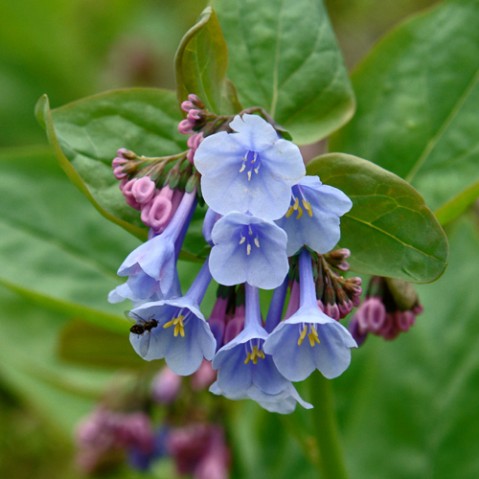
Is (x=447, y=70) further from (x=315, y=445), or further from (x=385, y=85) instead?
(x=315, y=445)

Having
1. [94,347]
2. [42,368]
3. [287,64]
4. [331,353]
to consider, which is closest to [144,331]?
[331,353]

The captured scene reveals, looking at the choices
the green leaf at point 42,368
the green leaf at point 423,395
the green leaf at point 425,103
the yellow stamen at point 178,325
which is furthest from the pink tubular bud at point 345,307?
the green leaf at point 42,368

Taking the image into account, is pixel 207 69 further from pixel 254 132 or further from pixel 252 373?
pixel 252 373

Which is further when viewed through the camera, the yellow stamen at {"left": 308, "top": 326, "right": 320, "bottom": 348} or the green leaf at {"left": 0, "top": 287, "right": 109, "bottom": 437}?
the green leaf at {"left": 0, "top": 287, "right": 109, "bottom": 437}

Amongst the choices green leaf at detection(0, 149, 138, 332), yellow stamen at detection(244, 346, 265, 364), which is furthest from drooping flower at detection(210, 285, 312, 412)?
green leaf at detection(0, 149, 138, 332)

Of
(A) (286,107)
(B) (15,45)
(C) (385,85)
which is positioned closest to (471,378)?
(C) (385,85)

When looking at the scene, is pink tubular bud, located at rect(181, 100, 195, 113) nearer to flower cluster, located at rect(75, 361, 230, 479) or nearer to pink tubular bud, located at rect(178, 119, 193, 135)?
pink tubular bud, located at rect(178, 119, 193, 135)
